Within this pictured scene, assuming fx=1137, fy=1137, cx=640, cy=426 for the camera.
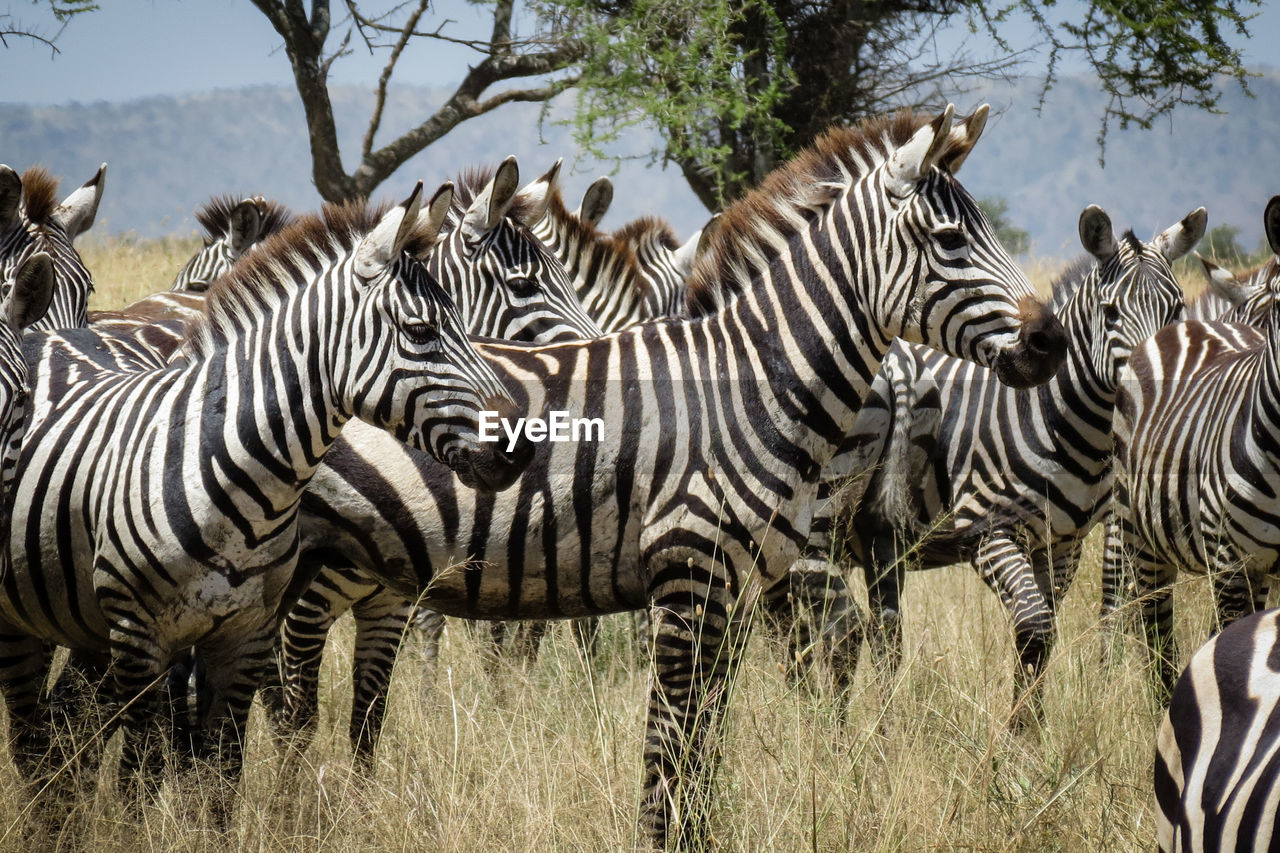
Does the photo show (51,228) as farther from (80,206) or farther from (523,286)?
(523,286)

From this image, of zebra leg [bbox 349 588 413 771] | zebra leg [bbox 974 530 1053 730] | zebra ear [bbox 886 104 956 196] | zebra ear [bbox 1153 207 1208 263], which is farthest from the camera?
zebra ear [bbox 1153 207 1208 263]

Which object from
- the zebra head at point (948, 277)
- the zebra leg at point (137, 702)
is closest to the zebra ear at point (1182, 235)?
the zebra head at point (948, 277)

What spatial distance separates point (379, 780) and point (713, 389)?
1.80 metres

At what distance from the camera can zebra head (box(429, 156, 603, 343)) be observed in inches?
208

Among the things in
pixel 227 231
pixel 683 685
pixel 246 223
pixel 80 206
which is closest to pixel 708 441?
pixel 683 685

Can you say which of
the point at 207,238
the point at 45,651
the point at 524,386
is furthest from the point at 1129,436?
the point at 207,238

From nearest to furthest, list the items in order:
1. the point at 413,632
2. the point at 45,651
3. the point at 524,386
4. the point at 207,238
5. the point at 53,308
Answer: the point at 524,386
the point at 45,651
the point at 53,308
the point at 413,632
the point at 207,238

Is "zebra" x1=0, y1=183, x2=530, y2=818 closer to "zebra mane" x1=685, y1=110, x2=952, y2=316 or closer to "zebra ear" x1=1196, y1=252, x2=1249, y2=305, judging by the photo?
"zebra mane" x1=685, y1=110, x2=952, y2=316

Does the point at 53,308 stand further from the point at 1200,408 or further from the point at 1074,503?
the point at 1200,408

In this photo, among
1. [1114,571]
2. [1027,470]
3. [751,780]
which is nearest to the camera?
[751,780]

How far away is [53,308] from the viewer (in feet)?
18.0

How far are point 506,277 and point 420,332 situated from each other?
2077 millimetres

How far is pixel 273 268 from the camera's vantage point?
3.59 metres

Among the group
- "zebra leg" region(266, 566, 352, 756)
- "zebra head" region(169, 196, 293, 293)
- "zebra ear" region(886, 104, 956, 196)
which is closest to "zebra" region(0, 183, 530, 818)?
"zebra leg" region(266, 566, 352, 756)
